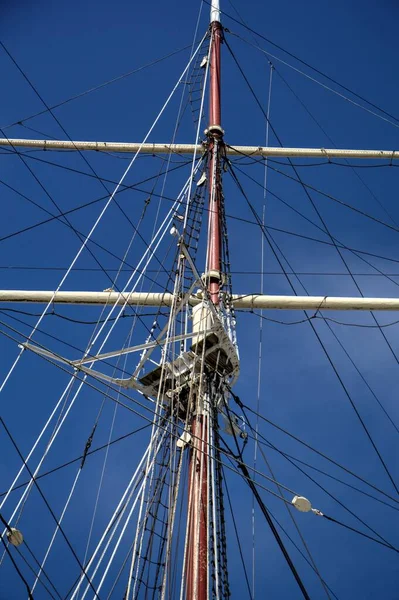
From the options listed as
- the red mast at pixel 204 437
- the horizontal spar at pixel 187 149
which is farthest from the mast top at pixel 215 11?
the horizontal spar at pixel 187 149

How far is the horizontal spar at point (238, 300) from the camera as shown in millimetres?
Answer: 15906

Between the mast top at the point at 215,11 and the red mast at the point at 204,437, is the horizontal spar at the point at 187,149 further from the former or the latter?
the mast top at the point at 215,11

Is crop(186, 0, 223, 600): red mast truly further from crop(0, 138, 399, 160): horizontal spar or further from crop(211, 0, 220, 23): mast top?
crop(211, 0, 220, 23): mast top

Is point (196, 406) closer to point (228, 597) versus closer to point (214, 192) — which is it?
point (228, 597)

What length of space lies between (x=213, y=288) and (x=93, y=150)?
5.87 m

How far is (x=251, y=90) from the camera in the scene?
18641 mm

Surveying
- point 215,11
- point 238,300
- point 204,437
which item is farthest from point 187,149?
point 204,437

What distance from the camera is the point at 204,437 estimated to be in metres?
12.5

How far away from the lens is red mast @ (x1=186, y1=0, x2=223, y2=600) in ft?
33.8

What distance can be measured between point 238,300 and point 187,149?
4993mm

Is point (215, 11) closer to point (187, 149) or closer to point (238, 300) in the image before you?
point (187, 149)

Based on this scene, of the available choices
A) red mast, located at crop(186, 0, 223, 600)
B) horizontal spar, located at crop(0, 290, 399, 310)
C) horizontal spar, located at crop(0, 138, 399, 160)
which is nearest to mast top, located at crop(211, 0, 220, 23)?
red mast, located at crop(186, 0, 223, 600)

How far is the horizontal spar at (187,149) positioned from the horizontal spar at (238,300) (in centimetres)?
388

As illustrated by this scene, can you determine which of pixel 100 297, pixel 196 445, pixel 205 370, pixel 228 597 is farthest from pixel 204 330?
pixel 228 597
